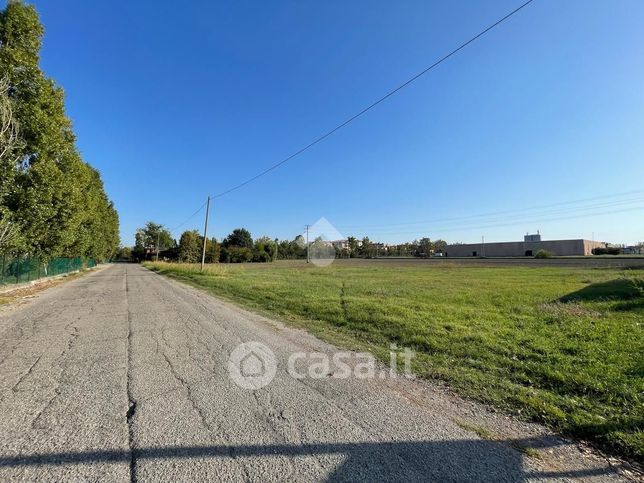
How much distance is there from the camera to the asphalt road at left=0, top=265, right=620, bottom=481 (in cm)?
250

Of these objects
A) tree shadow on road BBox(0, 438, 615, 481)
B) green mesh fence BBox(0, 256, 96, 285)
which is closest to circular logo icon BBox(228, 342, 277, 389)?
tree shadow on road BBox(0, 438, 615, 481)

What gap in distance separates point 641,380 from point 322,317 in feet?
20.7

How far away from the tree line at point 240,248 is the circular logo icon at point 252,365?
69910 millimetres

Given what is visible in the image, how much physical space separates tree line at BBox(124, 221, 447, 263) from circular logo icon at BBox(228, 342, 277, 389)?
6991cm

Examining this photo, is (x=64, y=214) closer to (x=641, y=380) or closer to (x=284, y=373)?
(x=284, y=373)

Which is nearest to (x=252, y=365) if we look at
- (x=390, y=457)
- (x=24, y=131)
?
(x=390, y=457)

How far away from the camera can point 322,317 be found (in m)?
9.09

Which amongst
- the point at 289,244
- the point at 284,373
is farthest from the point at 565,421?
the point at 289,244

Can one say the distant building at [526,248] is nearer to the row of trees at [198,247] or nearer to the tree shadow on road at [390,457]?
the row of trees at [198,247]

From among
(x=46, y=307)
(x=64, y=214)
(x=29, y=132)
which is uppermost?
(x=29, y=132)

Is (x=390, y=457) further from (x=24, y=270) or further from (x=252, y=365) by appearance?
(x=24, y=270)

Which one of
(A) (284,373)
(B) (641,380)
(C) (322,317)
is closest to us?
(B) (641,380)

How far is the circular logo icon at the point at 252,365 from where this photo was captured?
14.1 feet

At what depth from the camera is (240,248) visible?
9475cm
